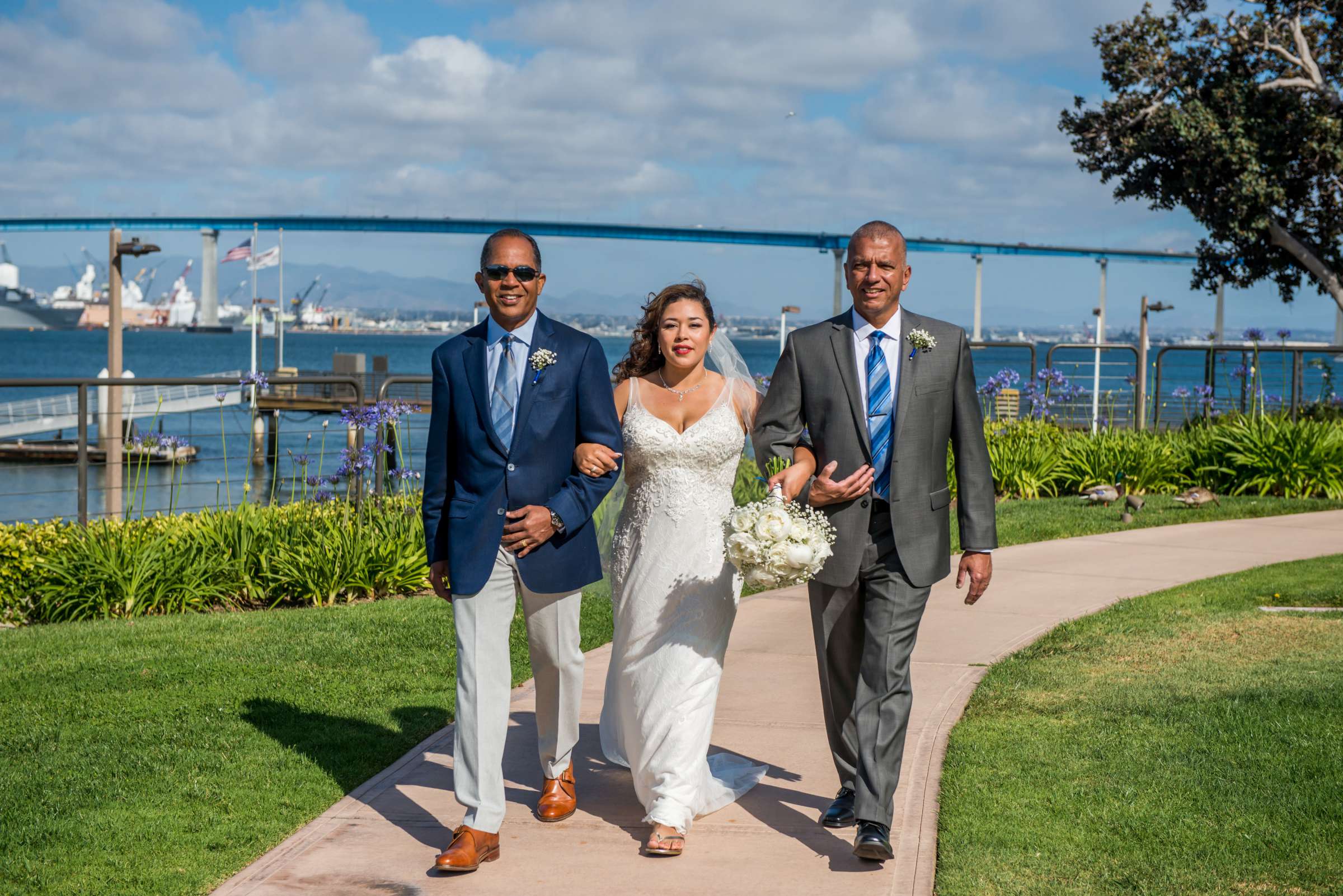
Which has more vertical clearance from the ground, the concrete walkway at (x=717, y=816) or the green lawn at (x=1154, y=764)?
the green lawn at (x=1154, y=764)

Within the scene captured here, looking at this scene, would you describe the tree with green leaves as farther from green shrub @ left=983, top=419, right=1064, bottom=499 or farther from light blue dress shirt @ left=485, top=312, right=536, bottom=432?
light blue dress shirt @ left=485, top=312, right=536, bottom=432

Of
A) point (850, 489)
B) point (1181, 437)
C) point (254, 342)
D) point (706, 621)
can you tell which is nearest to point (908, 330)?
point (850, 489)

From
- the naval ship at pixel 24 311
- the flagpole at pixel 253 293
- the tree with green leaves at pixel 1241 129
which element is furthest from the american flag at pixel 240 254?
the naval ship at pixel 24 311

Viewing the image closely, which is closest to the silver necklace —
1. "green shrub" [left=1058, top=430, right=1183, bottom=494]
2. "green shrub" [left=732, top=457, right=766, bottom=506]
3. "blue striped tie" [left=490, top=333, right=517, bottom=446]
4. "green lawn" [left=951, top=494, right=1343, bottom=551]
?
"blue striped tie" [left=490, top=333, right=517, bottom=446]

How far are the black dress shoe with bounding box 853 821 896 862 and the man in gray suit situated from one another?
0.5 inches

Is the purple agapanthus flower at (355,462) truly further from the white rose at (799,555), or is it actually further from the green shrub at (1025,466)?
the green shrub at (1025,466)

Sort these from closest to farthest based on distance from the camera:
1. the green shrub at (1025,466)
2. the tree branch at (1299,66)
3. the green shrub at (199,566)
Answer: the green shrub at (199,566), the green shrub at (1025,466), the tree branch at (1299,66)

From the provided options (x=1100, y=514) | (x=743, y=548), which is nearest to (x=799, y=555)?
(x=743, y=548)

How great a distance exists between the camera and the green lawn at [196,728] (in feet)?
13.7

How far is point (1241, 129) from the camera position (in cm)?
1869

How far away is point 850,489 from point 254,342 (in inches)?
1762

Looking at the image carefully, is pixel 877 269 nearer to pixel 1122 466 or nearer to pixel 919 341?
pixel 919 341

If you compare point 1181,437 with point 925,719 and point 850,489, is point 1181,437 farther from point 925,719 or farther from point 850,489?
point 850,489

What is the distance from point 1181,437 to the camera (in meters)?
14.5
